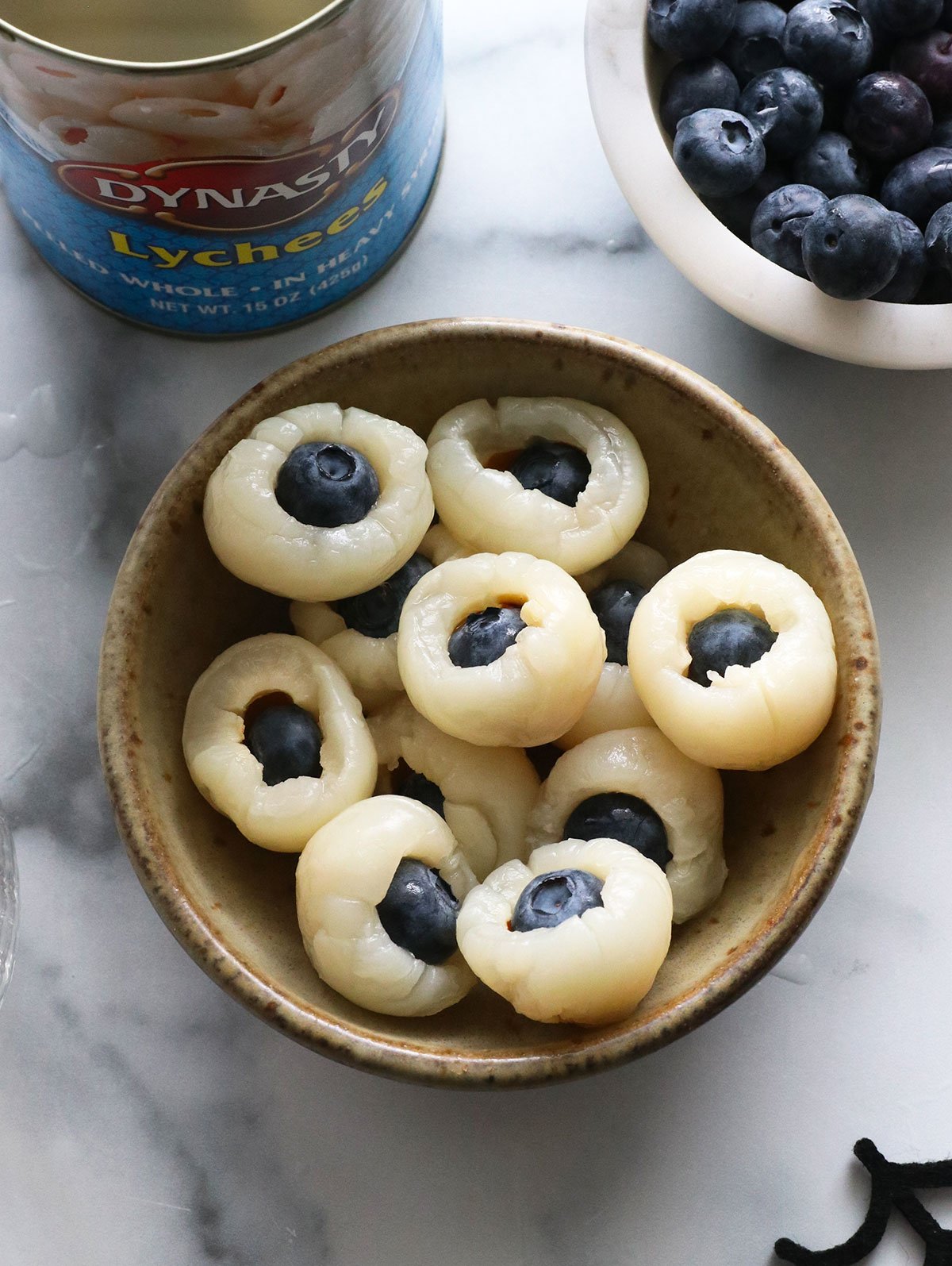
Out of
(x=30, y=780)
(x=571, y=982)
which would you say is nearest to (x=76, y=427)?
(x=30, y=780)

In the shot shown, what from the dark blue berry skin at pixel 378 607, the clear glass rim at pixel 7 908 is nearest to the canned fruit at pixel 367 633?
the dark blue berry skin at pixel 378 607

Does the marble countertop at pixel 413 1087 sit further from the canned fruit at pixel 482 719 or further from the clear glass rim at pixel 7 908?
the canned fruit at pixel 482 719

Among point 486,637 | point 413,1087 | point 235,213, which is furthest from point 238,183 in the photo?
point 413,1087

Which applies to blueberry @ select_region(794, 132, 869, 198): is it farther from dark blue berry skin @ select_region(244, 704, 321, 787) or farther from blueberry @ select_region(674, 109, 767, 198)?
dark blue berry skin @ select_region(244, 704, 321, 787)

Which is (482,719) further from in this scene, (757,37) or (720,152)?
(757,37)

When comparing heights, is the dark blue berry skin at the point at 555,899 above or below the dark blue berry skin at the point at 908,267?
below

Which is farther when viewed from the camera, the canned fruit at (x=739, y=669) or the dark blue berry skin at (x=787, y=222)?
the dark blue berry skin at (x=787, y=222)
